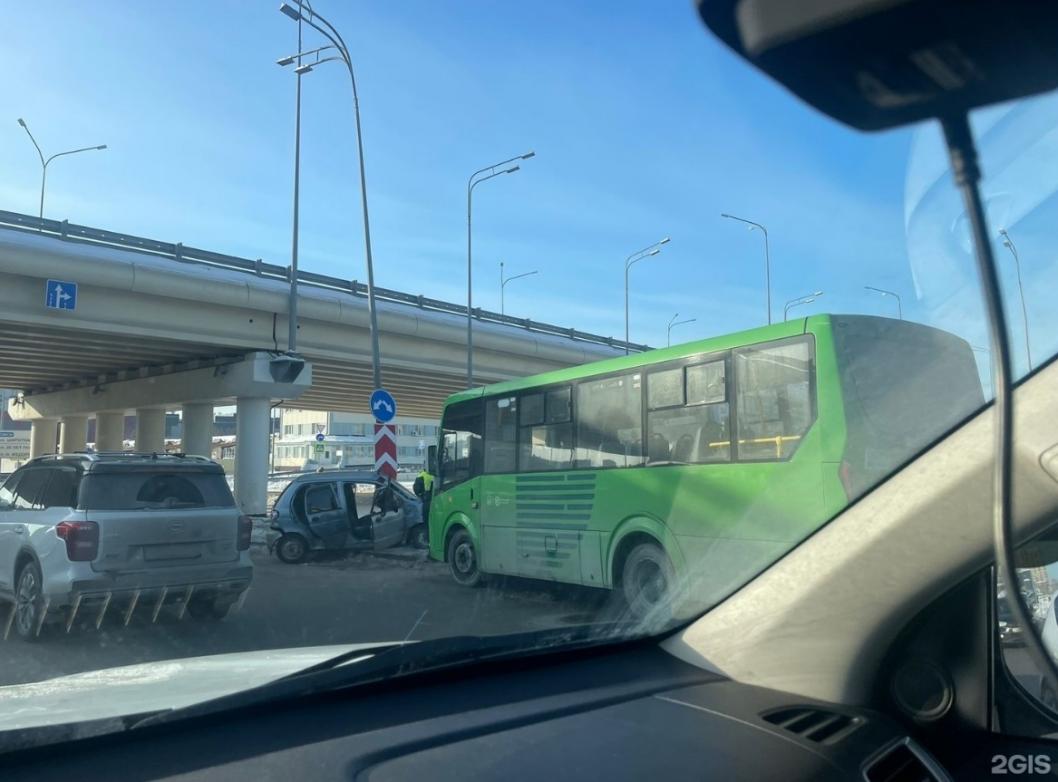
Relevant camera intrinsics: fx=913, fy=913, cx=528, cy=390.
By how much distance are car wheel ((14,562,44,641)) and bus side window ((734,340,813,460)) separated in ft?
21.3

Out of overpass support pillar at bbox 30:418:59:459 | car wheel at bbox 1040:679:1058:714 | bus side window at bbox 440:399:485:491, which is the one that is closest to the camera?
car wheel at bbox 1040:679:1058:714

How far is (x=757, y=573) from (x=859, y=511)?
0.50m

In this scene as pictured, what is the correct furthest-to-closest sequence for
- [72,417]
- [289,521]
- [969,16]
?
1. [72,417]
2. [289,521]
3. [969,16]

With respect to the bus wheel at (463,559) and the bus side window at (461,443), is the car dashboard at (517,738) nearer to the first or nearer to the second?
the bus wheel at (463,559)

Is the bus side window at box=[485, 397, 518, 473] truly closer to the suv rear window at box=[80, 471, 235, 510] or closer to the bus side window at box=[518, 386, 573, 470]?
the bus side window at box=[518, 386, 573, 470]

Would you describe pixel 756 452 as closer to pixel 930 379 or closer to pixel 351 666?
pixel 930 379

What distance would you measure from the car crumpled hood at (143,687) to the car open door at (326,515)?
1301cm

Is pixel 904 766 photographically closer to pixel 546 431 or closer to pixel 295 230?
pixel 546 431

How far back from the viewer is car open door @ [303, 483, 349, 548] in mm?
16078

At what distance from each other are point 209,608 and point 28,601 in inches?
61.5

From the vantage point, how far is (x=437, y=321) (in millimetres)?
A: 29953

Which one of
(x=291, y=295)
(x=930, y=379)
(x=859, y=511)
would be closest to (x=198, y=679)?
(x=859, y=511)

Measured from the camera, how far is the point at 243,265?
25.1 metres

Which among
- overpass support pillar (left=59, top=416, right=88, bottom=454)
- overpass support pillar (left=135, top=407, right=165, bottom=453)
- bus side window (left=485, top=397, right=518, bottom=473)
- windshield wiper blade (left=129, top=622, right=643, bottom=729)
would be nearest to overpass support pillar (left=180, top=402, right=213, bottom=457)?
overpass support pillar (left=135, top=407, right=165, bottom=453)
